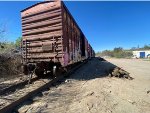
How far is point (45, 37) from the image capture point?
1004 centimetres

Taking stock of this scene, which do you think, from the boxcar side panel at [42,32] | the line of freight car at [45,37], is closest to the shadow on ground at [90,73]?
the line of freight car at [45,37]

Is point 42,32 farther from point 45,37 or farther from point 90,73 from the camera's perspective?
point 90,73

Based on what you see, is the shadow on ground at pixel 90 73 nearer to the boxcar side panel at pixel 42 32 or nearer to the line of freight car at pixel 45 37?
the line of freight car at pixel 45 37

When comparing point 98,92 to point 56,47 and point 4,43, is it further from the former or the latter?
point 4,43

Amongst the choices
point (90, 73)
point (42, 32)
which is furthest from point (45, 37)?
point (90, 73)

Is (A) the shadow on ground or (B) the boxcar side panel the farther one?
(A) the shadow on ground

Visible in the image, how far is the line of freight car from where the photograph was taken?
9.54m

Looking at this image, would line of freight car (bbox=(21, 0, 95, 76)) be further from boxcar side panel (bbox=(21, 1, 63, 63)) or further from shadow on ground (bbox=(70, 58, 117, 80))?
shadow on ground (bbox=(70, 58, 117, 80))

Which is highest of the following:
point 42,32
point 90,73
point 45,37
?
point 42,32

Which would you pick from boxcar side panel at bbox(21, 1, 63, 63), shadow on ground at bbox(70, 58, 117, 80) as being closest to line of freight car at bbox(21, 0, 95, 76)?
boxcar side panel at bbox(21, 1, 63, 63)

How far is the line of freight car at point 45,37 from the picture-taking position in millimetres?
9539

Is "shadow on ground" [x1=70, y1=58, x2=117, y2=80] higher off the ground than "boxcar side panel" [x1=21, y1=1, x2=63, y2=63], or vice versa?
"boxcar side panel" [x1=21, y1=1, x2=63, y2=63]

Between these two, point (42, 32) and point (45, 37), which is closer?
point (45, 37)

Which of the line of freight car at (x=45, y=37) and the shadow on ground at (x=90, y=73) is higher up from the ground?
the line of freight car at (x=45, y=37)
